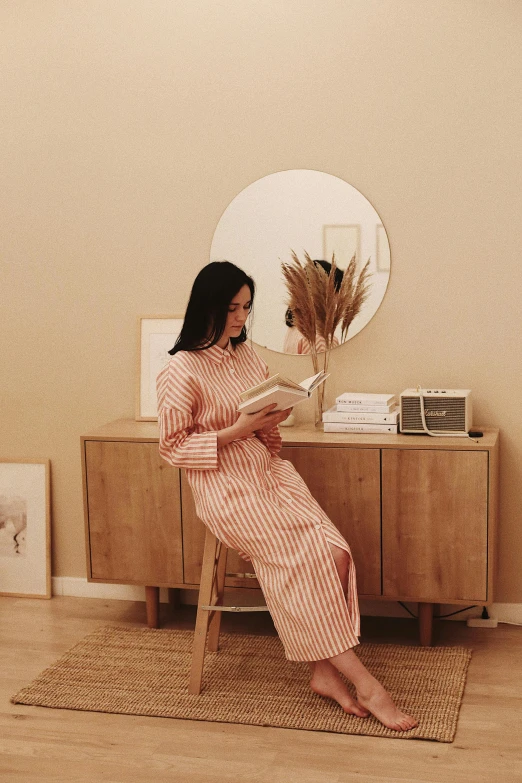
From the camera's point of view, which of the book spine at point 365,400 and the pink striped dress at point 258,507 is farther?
the book spine at point 365,400

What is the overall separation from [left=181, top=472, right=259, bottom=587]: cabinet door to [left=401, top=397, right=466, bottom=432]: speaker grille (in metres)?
→ 0.77

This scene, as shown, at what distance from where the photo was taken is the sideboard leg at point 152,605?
3.41 metres

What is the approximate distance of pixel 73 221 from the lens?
3.67 m

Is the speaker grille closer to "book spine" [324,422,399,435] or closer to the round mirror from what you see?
"book spine" [324,422,399,435]

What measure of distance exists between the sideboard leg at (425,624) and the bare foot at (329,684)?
53cm

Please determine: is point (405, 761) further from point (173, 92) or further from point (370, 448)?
point (173, 92)

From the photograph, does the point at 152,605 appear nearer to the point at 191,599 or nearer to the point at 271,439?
the point at 191,599

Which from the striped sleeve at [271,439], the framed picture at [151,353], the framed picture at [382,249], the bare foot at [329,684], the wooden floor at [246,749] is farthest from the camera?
the framed picture at [151,353]

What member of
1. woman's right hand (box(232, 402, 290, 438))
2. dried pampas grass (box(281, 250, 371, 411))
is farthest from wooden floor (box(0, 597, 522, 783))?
dried pampas grass (box(281, 250, 371, 411))

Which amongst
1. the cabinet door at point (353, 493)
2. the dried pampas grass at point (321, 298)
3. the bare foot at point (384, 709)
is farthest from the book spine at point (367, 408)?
the bare foot at point (384, 709)

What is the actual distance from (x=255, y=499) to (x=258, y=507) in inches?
1.1

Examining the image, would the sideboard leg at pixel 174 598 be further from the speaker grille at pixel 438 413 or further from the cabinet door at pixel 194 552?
the speaker grille at pixel 438 413

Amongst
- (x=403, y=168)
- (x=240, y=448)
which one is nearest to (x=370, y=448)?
(x=240, y=448)

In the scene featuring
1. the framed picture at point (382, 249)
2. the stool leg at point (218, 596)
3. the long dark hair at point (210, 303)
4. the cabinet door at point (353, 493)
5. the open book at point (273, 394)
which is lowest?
the stool leg at point (218, 596)
